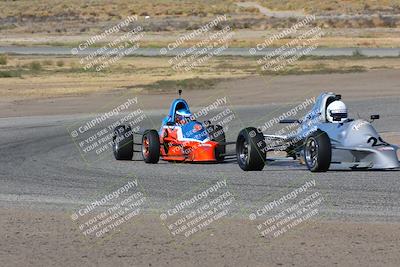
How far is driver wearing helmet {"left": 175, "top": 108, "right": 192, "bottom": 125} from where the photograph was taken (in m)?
22.0

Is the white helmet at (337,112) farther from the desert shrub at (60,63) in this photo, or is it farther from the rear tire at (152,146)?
the desert shrub at (60,63)

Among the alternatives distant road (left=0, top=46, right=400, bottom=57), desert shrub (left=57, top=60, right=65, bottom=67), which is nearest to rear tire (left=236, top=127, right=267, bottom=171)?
desert shrub (left=57, top=60, right=65, bottom=67)

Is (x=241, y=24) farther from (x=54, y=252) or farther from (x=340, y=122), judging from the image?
(x=54, y=252)

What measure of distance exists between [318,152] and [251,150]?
59.0 inches

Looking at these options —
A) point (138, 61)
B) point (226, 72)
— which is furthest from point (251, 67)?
point (138, 61)

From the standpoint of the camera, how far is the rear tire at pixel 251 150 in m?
18.9

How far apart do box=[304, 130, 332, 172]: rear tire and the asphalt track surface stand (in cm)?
21

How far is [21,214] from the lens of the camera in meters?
15.0

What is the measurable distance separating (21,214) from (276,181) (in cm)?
505

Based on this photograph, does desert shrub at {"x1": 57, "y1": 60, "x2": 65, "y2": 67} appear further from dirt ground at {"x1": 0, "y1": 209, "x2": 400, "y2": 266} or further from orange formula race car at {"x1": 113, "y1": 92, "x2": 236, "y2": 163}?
dirt ground at {"x1": 0, "y1": 209, "x2": 400, "y2": 266}

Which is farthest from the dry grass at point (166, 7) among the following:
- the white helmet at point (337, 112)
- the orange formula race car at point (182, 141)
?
the white helmet at point (337, 112)

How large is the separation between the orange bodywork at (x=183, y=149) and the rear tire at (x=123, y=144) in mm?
891

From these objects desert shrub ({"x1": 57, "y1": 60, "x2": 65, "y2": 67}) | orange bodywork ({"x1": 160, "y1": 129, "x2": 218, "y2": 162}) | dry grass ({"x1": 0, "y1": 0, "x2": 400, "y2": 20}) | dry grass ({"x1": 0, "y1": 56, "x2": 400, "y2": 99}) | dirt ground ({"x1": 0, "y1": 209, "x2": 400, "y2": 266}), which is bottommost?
dirt ground ({"x1": 0, "y1": 209, "x2": 400, "y2": 266})

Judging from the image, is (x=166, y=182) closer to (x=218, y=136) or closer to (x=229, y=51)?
(x=218, y=136)
